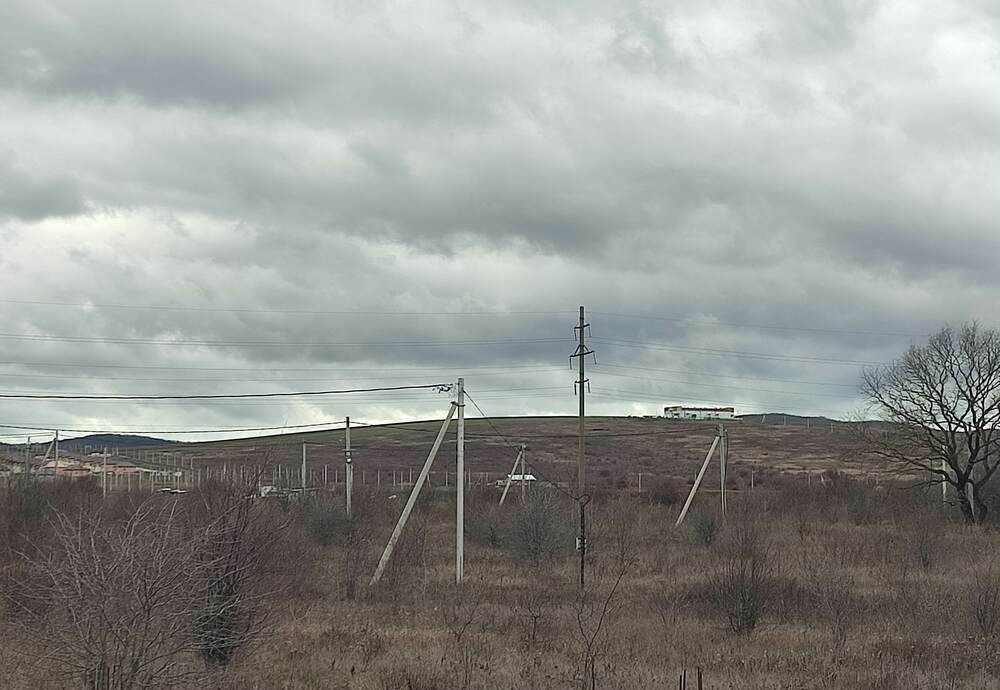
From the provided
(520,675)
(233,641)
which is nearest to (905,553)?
(520,675)

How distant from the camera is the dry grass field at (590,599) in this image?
51.6 feet

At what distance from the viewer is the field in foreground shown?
626 inches

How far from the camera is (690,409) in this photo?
119 meters

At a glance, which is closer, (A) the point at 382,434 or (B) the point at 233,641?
(B) the point at 233,641

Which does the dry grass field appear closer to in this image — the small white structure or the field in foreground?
the field in foreground

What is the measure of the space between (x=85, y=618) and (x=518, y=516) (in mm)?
26799

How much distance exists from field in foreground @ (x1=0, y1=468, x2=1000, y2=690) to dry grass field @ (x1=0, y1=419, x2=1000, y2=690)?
0.27 ft

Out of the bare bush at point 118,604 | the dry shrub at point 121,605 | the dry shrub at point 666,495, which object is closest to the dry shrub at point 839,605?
the dry shrub at point 121,605

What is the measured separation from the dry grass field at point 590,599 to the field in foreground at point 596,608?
0.27ft

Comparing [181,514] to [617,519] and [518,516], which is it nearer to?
[518,516]

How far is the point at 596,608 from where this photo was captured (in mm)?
24594

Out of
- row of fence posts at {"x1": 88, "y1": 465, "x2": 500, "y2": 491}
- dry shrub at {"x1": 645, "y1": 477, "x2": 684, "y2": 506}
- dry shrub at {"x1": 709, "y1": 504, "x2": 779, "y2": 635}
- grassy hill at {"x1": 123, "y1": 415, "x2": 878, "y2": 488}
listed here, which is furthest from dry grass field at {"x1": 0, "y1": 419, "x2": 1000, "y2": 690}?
grassy hill at {"x1": 123, "y1": 415, "x2": 878, "y2": 488}

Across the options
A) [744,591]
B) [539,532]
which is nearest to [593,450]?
[539,532]

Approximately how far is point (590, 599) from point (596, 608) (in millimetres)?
2081
